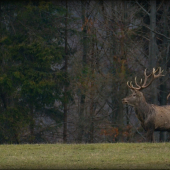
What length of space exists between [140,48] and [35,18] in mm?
7237

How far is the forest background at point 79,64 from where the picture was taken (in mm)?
25969

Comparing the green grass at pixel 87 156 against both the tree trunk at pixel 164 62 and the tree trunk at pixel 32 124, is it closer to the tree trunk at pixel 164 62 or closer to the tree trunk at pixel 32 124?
the tree trunk at pixel 164 62

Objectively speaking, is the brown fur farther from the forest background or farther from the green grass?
the forest background

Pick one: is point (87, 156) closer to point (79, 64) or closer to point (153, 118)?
point (153, 118)

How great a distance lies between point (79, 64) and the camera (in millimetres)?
27766

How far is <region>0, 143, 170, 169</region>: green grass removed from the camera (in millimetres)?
9031

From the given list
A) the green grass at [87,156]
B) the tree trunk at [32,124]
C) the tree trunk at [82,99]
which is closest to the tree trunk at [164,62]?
the tree trunk at [82,99]

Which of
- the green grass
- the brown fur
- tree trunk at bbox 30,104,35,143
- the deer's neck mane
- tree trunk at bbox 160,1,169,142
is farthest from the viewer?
tree trunk at bbox 30,104,35,143

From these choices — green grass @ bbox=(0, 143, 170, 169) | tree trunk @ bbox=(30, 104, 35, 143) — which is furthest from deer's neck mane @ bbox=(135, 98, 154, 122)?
tree trunk @ bbox=(30, 104, 35, 143)

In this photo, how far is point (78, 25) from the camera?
29438 mm

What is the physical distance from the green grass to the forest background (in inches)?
526

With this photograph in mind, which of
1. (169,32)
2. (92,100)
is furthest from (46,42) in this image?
(169,32)

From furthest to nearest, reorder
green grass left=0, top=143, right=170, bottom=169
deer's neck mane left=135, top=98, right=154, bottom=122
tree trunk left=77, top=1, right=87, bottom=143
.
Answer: tree trunk left=77, top=1, right=87, bottom=143, deer's neck mane left=135, top=98, right=154, bottom=122, green grass left=0, top=143, right=170, bottom=169

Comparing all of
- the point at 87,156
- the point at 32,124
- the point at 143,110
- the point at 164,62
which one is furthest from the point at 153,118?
the point at 32,124
